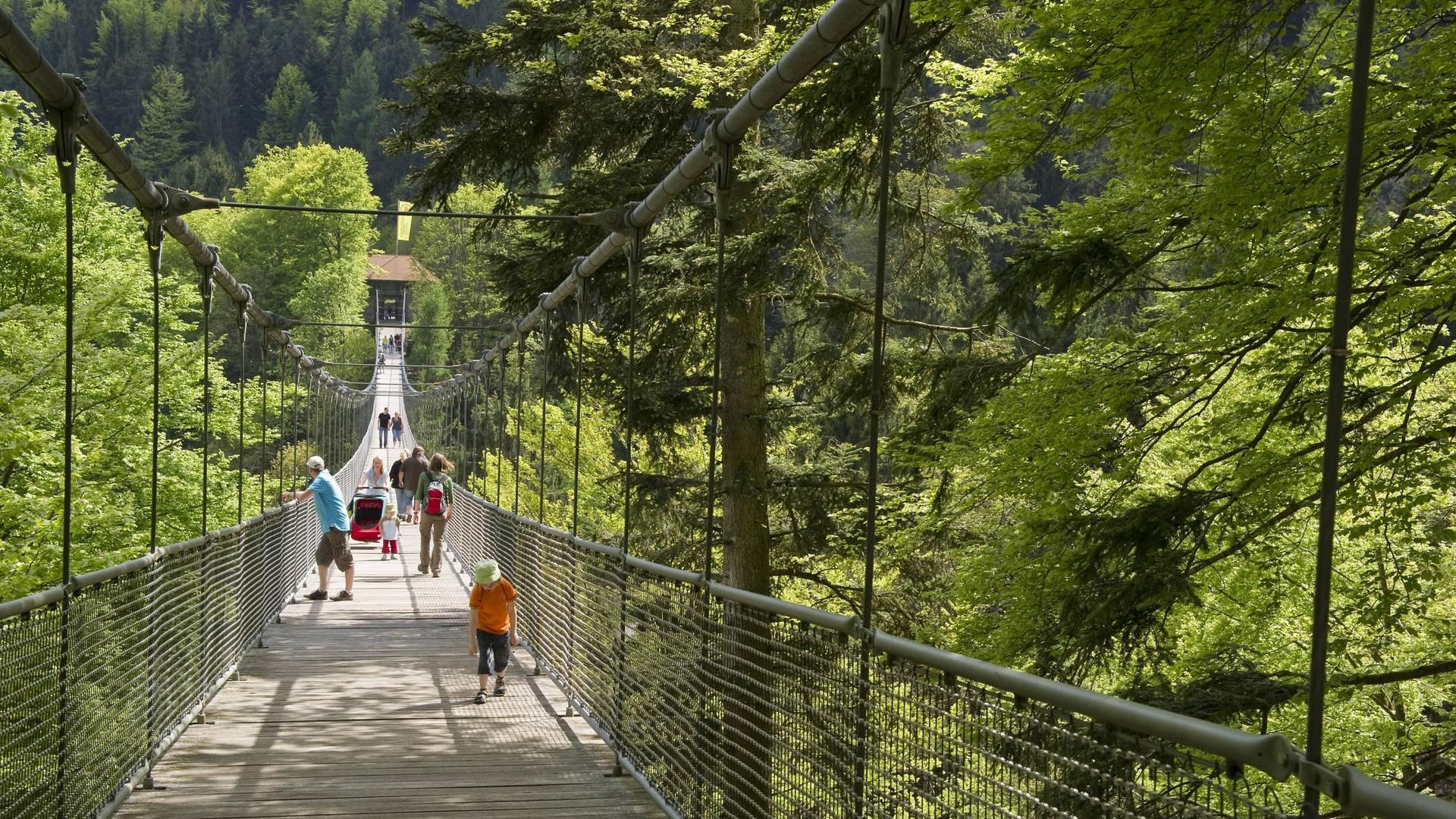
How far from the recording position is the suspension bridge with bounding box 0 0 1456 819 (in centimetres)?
276

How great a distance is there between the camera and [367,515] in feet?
56.6

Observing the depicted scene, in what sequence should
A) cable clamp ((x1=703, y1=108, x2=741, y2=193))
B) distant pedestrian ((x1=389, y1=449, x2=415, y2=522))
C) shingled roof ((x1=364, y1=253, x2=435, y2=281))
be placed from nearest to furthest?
1. cable clamp ((x1=703, y1=108, x2=741, y2=193))
2. distant pedestrian ((x1=389, y1=449, x2=415, y2=522))
3. shingled roof ((x1=364, y1=253, x2=435, y2=281))

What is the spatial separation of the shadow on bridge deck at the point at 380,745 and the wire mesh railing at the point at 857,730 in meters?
0.27

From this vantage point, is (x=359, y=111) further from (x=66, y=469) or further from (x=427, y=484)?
(x=66, y=469)

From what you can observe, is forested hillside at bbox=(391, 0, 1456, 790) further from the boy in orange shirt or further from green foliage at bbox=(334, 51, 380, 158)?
green foliage at bbox=(334, 51, 380, 158)

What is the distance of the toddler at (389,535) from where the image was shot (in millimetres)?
18828

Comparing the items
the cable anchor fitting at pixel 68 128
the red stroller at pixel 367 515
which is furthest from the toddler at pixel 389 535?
the cable anchor fitting at pixel 68 128

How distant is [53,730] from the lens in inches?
180

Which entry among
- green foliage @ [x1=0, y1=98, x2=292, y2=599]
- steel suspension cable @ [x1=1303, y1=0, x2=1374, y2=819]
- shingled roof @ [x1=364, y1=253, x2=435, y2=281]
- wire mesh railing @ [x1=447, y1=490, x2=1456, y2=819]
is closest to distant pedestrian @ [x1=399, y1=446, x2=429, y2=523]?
green foliage @ [x1=0, y1=98, x2=292, y2=599]

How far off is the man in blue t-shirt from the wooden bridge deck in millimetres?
1680

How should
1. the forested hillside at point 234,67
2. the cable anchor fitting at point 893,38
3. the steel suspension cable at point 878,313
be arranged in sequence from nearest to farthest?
the steel suspension cable at point 878,313, the cable anchor fitting at point 893,38, the forested hillside at point 234,67

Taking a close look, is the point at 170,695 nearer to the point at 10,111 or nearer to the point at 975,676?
the point at 10,111

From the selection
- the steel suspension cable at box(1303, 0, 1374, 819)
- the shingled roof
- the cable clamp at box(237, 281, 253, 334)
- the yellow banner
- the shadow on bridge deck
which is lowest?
the shadow on bridge deck

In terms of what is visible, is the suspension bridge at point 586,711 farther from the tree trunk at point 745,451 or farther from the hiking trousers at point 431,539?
the hiking trousers at point 431,539
